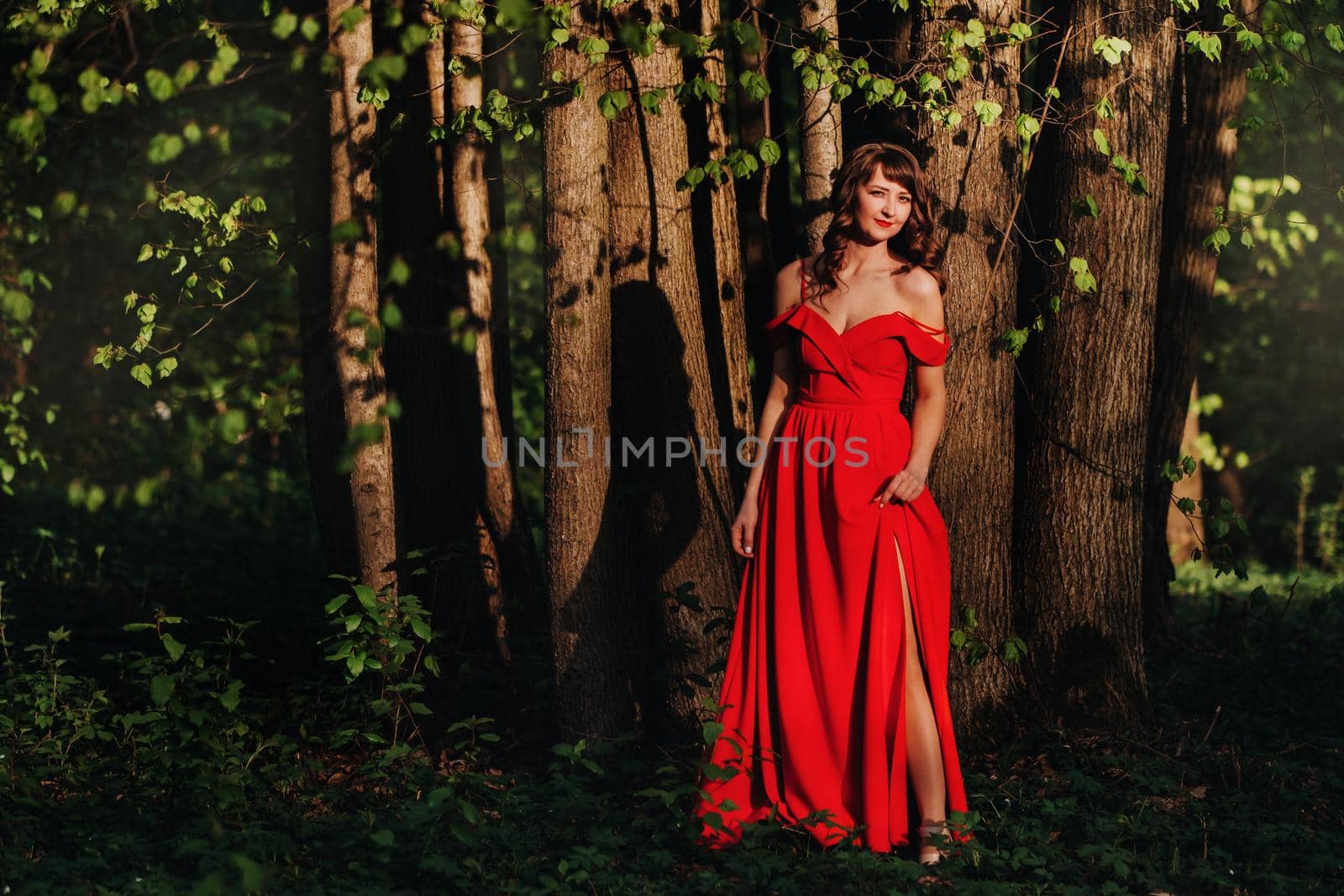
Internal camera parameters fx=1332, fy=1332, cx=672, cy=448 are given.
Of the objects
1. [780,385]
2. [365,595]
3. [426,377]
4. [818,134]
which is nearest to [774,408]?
[780,385]

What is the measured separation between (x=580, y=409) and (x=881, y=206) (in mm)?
1401

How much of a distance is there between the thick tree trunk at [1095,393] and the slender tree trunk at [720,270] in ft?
4.05

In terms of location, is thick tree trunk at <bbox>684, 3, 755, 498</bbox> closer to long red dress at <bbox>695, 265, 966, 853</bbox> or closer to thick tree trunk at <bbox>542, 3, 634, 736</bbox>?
thick tree trunk at <bbox>542, 3, 634, 736</bbox>

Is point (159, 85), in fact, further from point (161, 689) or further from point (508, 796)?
point (508, 796)

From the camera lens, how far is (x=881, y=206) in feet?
14.8

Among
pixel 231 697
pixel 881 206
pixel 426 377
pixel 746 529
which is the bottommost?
pixel 231 697

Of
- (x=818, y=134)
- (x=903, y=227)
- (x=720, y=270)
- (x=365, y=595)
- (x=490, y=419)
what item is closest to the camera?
(x=903, y=227)

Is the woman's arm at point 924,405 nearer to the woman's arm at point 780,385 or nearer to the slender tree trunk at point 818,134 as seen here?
the woman's arm at point 780,385

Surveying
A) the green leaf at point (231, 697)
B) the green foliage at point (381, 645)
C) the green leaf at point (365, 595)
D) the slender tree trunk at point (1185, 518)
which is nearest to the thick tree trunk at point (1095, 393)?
the green foliage at point (381, 645)

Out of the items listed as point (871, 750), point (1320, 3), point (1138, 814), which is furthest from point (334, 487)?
point (1320, 3)

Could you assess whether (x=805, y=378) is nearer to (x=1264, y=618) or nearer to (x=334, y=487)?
(x=334, y=487)

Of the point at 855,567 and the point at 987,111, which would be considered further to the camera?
the point at 987,111

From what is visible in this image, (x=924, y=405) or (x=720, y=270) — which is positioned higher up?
(x=720, y=270)

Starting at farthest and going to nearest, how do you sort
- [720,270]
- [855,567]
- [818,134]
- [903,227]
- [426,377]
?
[426,377]
[720,270]
[818,134]
[903,227]
[855,567]
